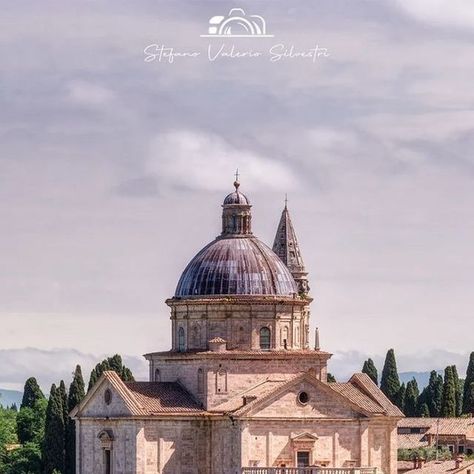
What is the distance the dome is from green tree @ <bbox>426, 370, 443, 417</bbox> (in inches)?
2385

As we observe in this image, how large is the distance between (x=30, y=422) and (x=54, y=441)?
20335 mm

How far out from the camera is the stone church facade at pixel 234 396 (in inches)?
2950

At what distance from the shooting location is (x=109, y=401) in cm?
7725

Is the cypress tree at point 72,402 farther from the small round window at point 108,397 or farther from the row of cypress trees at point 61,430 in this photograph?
the small round window at point 108,397

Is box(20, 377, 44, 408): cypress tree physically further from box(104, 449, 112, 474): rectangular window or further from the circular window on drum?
the circular window on drum

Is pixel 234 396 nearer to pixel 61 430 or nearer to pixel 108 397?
pixel 108 397

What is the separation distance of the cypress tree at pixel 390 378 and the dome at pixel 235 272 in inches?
2196

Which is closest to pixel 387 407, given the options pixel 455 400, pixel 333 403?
pixel 333 403

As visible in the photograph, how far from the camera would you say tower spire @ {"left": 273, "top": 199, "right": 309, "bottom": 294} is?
394 feet

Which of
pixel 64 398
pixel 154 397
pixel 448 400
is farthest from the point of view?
pixel 448 400

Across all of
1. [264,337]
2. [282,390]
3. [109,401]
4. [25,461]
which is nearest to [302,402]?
[282,390]

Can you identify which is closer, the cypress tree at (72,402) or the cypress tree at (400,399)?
the cypress tree at (72,402)

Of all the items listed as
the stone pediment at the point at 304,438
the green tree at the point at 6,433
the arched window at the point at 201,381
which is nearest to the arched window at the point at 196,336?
the arched window at the point at 201,381

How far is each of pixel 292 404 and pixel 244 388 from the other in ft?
8.37
